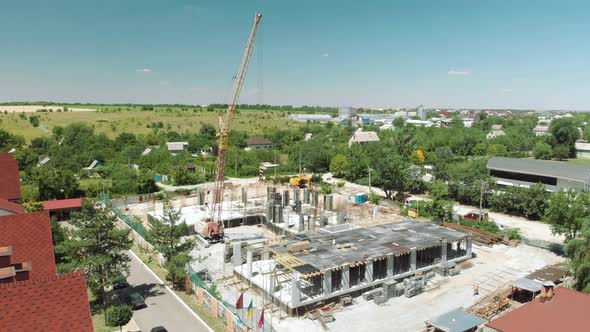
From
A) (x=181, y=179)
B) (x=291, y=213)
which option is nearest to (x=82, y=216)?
(x=291, y=213)

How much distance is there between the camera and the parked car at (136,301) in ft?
80.2

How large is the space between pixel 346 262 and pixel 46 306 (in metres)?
19.8

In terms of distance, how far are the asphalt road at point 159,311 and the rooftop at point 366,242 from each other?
7546 millimetres

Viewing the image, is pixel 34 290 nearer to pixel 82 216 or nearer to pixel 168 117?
pixel 82 216

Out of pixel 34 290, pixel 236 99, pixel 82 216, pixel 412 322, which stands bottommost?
pixel 412 322

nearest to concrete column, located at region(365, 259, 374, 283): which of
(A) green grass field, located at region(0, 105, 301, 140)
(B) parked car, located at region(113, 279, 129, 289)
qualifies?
(B) parked car, located at region(113, 279, 129, 289)

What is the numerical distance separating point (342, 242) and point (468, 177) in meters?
27.9

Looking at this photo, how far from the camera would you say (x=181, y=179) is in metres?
63.2

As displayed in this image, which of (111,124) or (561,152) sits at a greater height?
(111,124)

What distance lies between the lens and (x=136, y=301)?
973 inches

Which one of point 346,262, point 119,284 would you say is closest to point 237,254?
point 119,284

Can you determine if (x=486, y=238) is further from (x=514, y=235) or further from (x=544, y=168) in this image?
(x=544, y=168)

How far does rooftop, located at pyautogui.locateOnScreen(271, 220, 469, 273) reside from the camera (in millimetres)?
27453

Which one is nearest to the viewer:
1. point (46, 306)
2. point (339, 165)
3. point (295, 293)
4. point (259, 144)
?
point (46, 306)
